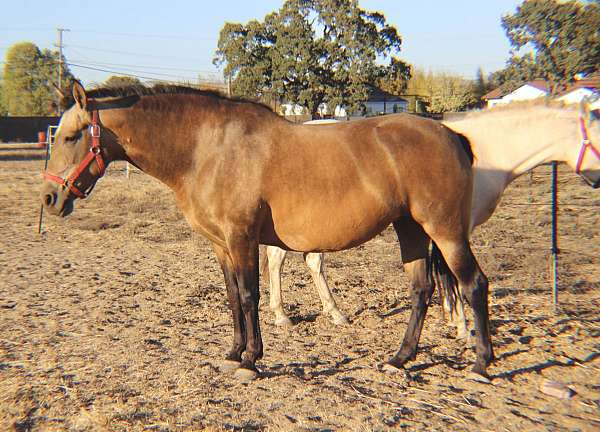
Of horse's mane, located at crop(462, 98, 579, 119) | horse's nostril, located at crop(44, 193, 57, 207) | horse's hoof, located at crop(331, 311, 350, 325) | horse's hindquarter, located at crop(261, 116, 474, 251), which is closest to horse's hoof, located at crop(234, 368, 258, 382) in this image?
horse's hindquarter, located at crop(261, 116, 474, 251)

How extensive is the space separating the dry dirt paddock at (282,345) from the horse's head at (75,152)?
1.36 m

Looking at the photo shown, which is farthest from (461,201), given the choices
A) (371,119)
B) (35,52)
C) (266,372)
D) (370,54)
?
(35,52)

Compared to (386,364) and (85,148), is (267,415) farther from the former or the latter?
(85,148)

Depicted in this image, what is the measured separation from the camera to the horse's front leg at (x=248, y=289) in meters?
3.82

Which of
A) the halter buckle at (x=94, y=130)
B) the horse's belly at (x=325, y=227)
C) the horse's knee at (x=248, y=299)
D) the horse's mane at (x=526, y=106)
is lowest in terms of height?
the horse's knee at (x=248, y=299)

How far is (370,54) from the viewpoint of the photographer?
40188 millimetres

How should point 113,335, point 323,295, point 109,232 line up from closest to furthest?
point 113,335 < point 323,295 < point 109,232

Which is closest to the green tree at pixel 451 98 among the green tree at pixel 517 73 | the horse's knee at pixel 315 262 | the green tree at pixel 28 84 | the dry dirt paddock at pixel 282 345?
the green tree at pixel 517 73

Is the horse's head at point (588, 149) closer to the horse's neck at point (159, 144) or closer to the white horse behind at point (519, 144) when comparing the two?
the white horse behind at point (519, 144)

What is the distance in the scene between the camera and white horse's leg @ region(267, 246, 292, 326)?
539 centimetres

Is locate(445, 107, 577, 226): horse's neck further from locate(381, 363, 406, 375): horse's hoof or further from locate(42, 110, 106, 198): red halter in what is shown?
locate(42, 110, 106, 198): red halter

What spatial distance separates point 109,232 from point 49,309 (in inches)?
170

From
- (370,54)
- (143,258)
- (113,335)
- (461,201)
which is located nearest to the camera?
(461,201)

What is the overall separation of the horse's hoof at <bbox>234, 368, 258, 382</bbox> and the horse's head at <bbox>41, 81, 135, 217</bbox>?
175cm
